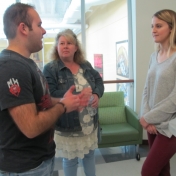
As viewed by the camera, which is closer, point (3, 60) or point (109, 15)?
point (3, 60)

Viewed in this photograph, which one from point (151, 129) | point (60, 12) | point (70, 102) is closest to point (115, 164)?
point (151, 129)

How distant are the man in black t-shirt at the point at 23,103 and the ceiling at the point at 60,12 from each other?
212 cm

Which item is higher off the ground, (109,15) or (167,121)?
(109,15)

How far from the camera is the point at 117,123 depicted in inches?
105

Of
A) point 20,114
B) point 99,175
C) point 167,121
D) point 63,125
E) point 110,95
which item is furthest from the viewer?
point 110,95

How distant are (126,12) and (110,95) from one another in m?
1.33

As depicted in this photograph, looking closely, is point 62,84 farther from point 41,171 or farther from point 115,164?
point 115,164

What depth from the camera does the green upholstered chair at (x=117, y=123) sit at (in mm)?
2295

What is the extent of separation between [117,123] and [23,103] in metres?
2.11

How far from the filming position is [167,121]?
1282mm

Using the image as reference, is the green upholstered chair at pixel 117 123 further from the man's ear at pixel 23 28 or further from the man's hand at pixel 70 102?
the man's ear at pixel 23 28

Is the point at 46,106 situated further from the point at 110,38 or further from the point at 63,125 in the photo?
the point at 110,38

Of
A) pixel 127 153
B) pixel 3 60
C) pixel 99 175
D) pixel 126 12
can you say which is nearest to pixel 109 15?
pixel 126 12

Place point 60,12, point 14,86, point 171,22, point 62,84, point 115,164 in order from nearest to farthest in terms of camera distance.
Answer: point 14,86, point 171,22, point 62,84, point 115,164, point 60,12
